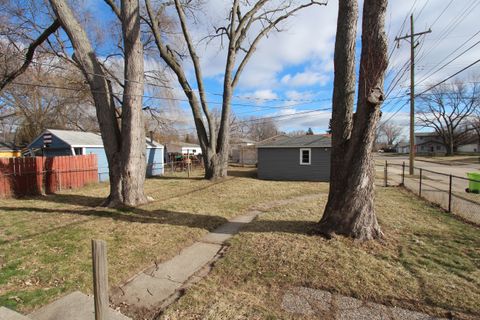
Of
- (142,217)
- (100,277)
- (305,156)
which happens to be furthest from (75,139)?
(100,277)

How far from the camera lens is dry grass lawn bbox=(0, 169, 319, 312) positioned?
359 cm

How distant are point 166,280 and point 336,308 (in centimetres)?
222

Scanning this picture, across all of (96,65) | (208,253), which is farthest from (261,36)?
(208,253)

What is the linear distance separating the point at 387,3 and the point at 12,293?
6.90 meters

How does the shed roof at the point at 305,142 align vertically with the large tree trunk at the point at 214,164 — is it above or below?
above

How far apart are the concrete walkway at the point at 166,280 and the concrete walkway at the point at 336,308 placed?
1386 millimetres

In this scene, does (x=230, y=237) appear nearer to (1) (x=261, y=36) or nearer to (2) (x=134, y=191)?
(2) (x=134, y=191)

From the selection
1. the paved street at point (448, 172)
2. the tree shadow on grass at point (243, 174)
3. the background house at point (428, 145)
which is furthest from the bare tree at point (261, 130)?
the tree shadow on grass at point (243, 174)

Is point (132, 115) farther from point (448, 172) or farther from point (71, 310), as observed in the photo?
point (448, 172)

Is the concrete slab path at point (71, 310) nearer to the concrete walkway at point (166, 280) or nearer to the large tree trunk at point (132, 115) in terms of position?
the concrete walkway at point (166, 280)

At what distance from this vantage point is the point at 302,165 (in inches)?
650

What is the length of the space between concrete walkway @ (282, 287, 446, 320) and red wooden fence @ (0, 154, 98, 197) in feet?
38.9

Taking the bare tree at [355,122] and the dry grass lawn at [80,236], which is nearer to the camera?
the dry grass lawn at [80,236]

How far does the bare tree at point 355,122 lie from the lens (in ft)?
14.4
